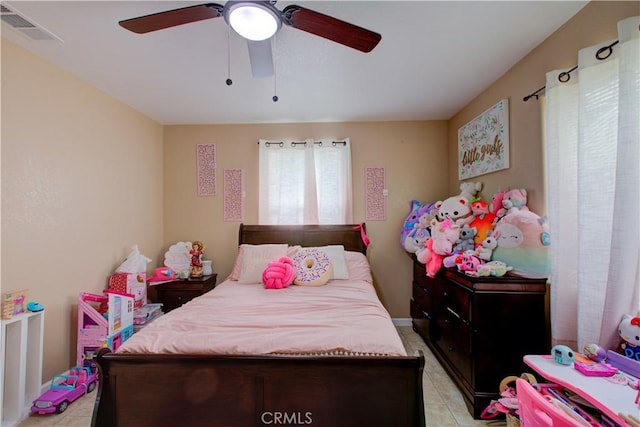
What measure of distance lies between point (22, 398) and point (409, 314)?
3.36 m

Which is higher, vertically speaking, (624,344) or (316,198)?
(316,198)

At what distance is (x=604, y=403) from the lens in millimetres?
1057

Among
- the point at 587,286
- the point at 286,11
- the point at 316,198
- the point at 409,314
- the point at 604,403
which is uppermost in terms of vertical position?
the point at 286,11

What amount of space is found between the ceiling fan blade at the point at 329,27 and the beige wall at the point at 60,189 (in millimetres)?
1988

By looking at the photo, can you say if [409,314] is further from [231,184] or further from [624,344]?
[231,184]

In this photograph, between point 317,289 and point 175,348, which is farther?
point 317,289

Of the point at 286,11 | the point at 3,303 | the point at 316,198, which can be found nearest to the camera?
the point at 286,11

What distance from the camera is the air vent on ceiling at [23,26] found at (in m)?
1.58

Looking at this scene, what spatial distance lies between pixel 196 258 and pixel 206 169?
1.08 m

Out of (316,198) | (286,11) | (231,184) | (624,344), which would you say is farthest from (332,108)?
(624,344)

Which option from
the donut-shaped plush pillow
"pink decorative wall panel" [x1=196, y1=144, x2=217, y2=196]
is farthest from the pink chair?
"pink decorative wall panel" [x1=196, y1=144, x2=217, y2=196]

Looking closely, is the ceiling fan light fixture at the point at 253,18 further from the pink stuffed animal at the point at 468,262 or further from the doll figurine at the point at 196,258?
the doll figurine at the point at 196,258

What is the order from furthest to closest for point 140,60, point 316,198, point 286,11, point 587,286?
point 316,198 < point 140,60 < point 587,286 < point 286,11

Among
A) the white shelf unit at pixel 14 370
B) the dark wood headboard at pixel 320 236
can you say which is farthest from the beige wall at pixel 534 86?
the white shelf unit at pixel 14 370
